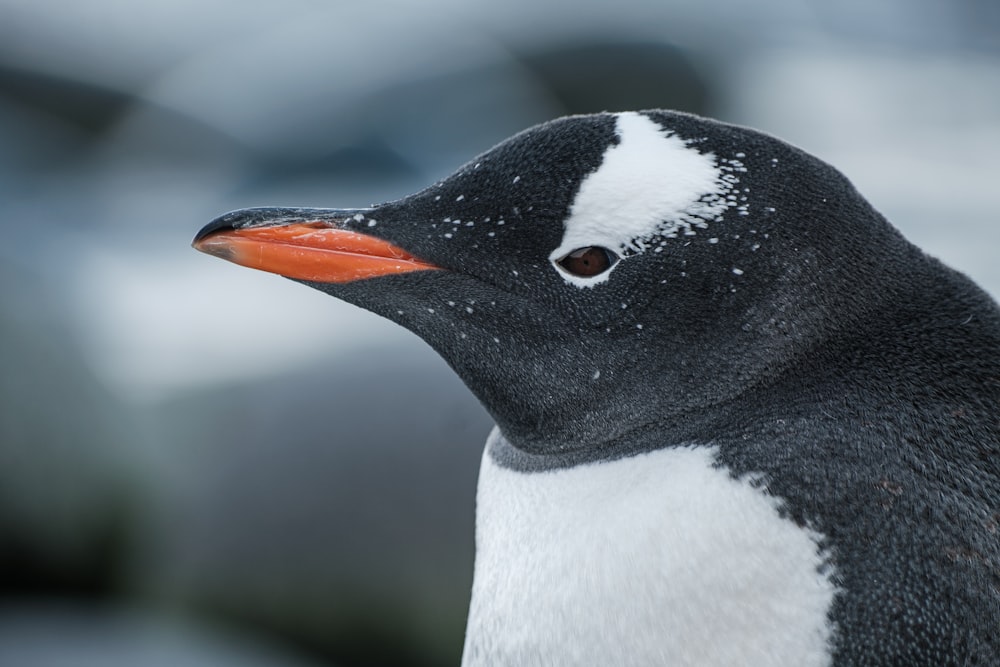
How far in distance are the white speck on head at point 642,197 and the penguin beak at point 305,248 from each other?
0.12 metres

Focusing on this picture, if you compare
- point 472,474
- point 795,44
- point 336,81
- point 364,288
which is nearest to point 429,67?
point 336,81

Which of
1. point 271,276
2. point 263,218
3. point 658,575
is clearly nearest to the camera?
point 658,575

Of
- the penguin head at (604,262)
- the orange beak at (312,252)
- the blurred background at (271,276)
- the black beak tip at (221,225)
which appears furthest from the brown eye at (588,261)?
the blurred background at (271,276)

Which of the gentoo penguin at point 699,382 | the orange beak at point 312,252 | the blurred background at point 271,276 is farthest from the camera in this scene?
the blurred background at point 271,276

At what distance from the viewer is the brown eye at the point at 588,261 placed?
74 centimetres

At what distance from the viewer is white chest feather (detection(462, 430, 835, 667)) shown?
A: 673 mm

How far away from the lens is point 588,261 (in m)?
0.74

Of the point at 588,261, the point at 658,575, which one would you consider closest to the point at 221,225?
the point at 588,261

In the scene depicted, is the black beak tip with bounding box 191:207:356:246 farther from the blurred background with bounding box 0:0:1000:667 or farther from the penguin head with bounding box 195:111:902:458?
the blurred background with bounding box 0:0:1000:667

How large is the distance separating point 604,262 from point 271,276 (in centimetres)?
188

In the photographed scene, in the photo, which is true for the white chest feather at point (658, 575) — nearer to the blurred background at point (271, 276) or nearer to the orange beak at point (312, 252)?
the orange beak at point (312, 252)

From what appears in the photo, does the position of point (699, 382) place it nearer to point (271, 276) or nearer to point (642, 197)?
point (642, 197)

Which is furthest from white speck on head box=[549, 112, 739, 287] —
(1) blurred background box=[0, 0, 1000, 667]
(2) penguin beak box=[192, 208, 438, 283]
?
(1) blurred background box=[0, 0, 1000, 667]

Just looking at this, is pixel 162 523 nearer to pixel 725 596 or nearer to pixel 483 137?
pixel 725 596
